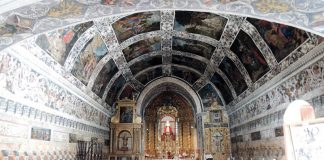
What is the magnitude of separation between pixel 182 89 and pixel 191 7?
16559 mm

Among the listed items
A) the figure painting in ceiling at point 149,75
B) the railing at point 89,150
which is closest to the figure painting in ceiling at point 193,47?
the figure painting in ceiling at point 149,75

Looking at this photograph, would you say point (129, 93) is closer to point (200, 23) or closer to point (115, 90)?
point (115, 90)

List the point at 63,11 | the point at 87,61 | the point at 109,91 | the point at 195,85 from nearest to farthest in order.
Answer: the point at 63,11 < the point at 87,61 < the point at 109,91 < the point at 195,85

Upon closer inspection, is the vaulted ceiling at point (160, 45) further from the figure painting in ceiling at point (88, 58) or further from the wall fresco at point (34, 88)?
the wall fresco at point (34, 88)

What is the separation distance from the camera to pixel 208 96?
21203mm

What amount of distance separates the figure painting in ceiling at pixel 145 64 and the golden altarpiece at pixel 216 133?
599cm

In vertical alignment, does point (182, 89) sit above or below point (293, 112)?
above

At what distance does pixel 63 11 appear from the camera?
5.70 metres

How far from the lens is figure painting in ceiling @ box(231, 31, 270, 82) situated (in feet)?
39.5

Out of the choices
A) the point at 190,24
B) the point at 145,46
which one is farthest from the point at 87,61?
the point at 190,24

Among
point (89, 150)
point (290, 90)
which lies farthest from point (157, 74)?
point (290, 90)

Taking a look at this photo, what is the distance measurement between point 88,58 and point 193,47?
6078 millimetres

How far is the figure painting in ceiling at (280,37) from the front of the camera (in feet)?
30.4

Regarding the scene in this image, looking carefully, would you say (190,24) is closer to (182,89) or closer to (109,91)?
(109,91)
